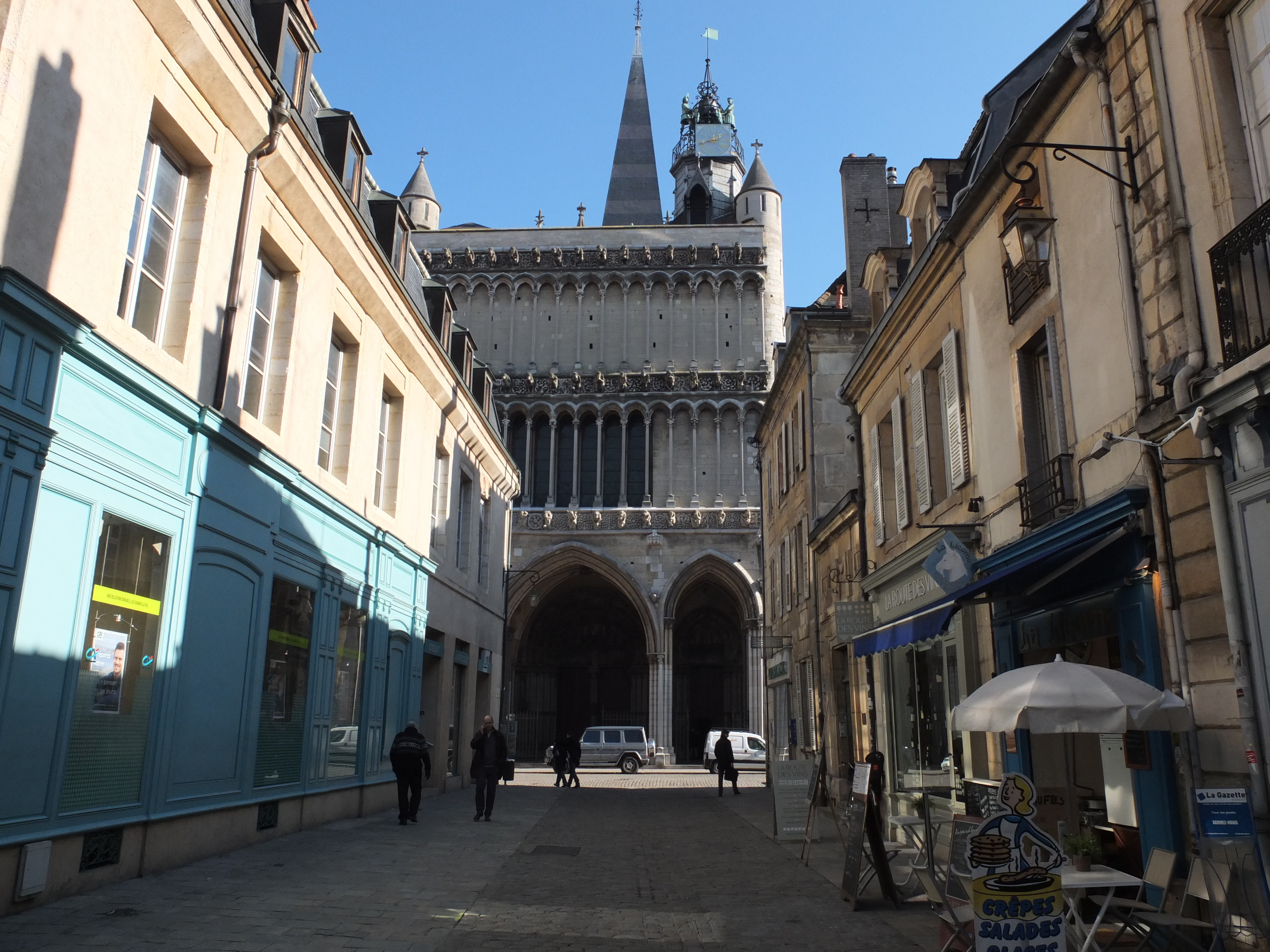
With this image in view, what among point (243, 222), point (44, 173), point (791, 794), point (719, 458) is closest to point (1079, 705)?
point (791, 794)

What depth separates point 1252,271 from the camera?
547cm

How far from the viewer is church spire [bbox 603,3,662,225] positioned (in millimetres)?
50125

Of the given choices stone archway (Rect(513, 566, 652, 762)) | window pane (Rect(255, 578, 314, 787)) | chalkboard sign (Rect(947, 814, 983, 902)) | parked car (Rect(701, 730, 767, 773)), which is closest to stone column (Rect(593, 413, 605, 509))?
stone archway (Rect(513, 566, 652, 762))

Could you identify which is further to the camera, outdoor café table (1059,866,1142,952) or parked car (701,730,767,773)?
parked car (701,730,767,773)

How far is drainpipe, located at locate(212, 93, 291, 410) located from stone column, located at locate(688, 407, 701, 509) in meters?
26.9

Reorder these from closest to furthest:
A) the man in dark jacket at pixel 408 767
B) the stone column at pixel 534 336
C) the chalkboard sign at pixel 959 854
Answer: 1. the chalkboard sign at pixel 959 854
2. the man in dark jacket at pixel 408 767
3. the stone column at pixel 534 336

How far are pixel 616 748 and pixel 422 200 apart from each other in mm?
24070

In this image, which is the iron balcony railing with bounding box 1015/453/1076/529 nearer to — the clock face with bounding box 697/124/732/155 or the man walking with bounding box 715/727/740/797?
the man walking with bounding box 715/727/740/797

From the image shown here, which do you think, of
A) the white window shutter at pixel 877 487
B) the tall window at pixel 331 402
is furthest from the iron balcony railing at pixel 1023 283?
the tall window at pixel 331 402

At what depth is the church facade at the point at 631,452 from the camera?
116 ft

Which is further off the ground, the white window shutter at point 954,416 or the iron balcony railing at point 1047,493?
the white window shutter at point 954,416

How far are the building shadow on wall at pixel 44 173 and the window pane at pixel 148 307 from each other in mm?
1443

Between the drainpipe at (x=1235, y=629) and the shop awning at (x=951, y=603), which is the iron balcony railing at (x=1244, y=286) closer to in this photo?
the drainpipe at (x=1235, y=629)

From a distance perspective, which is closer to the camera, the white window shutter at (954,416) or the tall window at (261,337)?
the white window shutter at (954,416)
